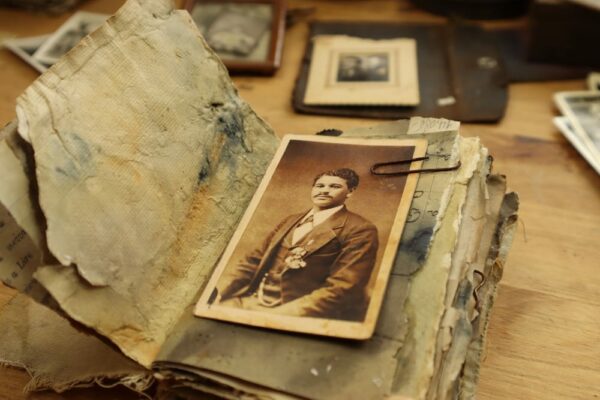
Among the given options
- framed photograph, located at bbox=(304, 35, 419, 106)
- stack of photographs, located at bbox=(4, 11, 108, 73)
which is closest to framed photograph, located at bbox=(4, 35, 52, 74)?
stack of photographs, located at bbox=(4, 11, 108, 73)

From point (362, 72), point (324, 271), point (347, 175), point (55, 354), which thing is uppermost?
point (362, 72)

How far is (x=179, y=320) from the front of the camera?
591 millimetres

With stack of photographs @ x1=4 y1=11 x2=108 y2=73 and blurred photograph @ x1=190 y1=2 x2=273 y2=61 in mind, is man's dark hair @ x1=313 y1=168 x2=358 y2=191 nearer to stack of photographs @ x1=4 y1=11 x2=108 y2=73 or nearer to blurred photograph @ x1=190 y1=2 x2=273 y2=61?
blurred photograph @ x1=190 y1=2 x2=273 y2=61

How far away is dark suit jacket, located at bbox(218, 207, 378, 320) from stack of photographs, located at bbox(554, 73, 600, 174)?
50cm

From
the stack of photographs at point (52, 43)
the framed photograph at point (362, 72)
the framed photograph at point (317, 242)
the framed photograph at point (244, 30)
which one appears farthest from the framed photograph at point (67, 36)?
the framed photograph at point (317, 242)

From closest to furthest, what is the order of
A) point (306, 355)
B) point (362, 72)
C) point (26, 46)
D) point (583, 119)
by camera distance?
1. point (306, 355)
2. point (583, 119)
3. point (362, 72)
4. point (26, 46)

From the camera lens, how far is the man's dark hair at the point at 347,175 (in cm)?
68

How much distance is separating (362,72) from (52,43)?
2.07ft

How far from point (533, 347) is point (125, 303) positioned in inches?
18.2

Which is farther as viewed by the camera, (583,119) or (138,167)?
(583,119)

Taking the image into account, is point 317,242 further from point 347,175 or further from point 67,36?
point 67,36

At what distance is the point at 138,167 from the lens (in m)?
0.62

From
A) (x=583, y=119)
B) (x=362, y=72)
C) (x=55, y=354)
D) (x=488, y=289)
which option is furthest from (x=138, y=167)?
(x=583, y=119)

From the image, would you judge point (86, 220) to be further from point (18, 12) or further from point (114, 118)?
point (18, 12)
